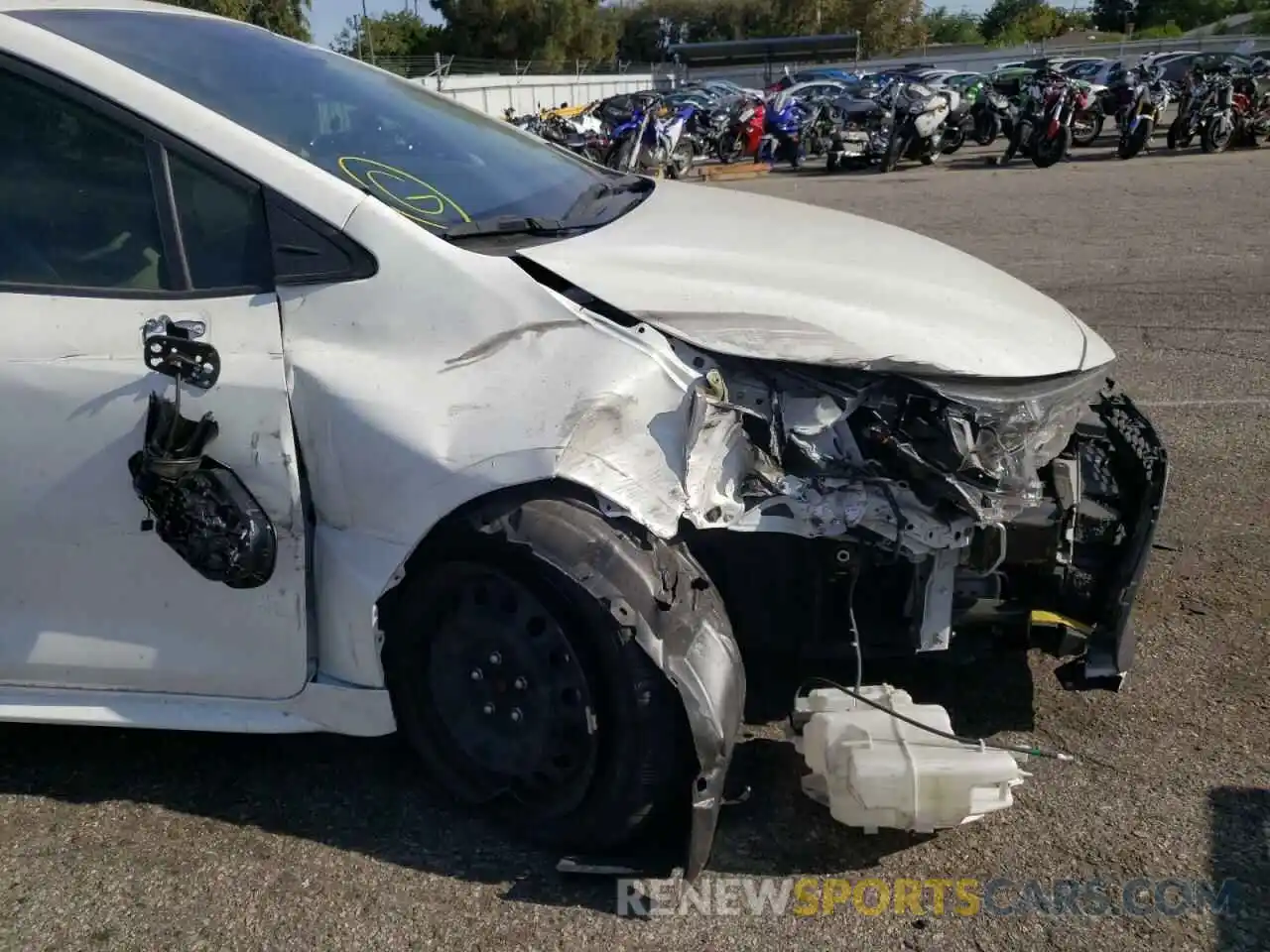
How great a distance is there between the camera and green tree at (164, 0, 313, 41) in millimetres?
34219

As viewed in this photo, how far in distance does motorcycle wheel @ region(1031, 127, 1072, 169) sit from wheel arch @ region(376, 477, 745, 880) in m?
17.6

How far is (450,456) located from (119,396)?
2.63ft

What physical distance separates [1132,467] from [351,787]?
91.3 inches

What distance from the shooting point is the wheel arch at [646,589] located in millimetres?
2383

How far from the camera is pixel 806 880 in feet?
8.56

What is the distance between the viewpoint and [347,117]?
10.1 feet

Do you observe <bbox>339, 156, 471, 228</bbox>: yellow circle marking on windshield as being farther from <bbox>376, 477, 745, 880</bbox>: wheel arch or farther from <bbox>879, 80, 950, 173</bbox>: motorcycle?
<bbox>879, 80, 950, 173</bbox>: motorcycle

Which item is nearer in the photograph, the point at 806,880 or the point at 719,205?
the point at 806,880

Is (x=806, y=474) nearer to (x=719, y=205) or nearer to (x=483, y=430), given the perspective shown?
(x=483, y=430)

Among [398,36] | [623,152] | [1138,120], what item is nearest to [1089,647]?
[623,152]

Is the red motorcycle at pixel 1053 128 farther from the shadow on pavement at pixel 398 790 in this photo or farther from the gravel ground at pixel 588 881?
the shadow on pavement at pixel 398 790

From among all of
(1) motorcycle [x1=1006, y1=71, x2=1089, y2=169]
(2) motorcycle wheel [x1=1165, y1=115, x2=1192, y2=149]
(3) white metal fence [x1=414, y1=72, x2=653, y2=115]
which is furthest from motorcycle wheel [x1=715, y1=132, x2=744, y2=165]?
(3) white metal fence [x1=414, y1=72, x2=653, y2=115]

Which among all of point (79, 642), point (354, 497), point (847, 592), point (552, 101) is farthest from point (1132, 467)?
point (552, 101)

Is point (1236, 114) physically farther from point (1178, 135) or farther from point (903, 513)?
point (903, 513)
